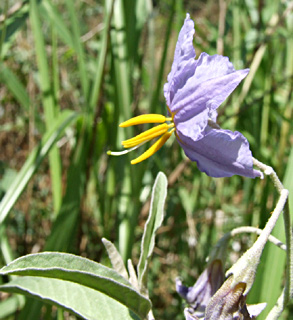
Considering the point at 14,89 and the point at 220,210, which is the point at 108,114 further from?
the point at 220,210

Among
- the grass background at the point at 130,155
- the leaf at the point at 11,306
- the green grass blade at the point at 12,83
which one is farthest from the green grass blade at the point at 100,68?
the leaf at the point at 11,306

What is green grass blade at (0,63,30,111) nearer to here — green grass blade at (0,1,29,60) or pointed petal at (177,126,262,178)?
green grass blade at (0,1,29,60)

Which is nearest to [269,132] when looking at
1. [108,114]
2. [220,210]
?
[220,210]

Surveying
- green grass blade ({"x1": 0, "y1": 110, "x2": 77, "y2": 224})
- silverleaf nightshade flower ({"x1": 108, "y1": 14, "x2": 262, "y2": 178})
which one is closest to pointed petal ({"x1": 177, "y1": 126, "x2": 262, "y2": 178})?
silverleaf nightshade flower ({"x1": 108, "y1": 14, "x2": 262, "y2": 178})

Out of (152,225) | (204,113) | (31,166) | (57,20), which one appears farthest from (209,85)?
(57,20)

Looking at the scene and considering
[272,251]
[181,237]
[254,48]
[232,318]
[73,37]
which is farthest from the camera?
[181,237]

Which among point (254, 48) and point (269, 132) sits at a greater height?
point (254, 48)
